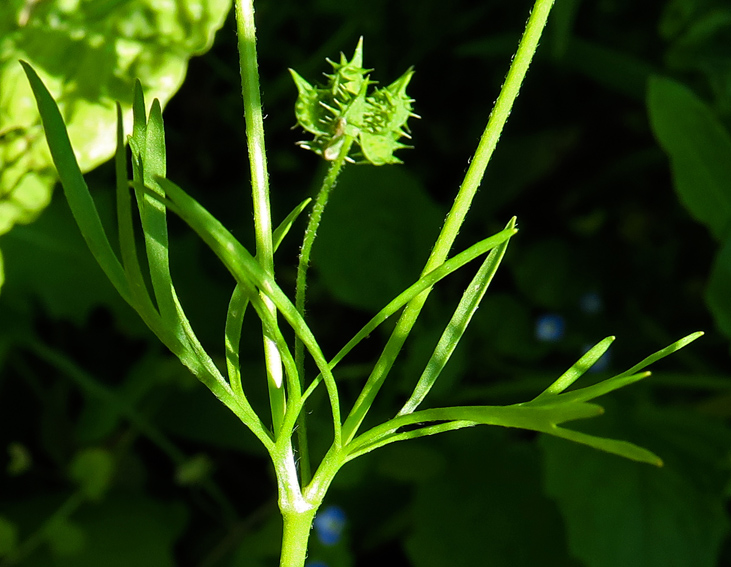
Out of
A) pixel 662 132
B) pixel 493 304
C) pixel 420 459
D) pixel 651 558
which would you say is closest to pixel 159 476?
pixel 420 459

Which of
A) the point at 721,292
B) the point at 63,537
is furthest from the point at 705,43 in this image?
the point at 63,537

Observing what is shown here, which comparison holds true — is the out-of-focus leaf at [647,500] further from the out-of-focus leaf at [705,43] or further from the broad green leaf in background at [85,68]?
the broad green leaf in background at [85,68]

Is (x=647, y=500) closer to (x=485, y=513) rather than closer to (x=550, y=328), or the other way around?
(x=485, y=513)

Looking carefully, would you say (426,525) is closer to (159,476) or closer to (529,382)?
(529,382)

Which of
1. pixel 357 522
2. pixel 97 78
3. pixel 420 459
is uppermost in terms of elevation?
pixel 97 78

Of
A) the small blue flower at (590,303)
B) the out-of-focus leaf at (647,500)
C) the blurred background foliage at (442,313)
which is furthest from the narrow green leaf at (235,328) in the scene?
the small blue flower at (590,303)

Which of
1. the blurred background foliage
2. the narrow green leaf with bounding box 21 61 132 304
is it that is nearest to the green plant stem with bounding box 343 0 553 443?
the narrow green leaf with bounding box 21 61 132 304

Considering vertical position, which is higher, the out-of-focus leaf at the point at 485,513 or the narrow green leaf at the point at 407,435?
the narrow green leaf at the point at 407,435

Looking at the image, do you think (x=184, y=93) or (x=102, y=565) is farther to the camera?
(x=184, y=93)

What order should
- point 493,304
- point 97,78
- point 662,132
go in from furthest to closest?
point 493,304
point 662,132
point 97,78
